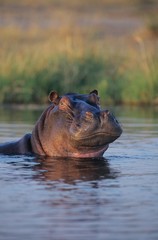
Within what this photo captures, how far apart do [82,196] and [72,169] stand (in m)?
1.47

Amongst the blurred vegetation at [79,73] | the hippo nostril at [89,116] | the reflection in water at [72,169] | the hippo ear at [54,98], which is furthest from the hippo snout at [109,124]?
the blurred vegetation at [79,73]

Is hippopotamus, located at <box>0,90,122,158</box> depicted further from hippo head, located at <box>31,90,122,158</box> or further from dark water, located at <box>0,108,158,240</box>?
dark water, located at <box>0,108,158,240</box>

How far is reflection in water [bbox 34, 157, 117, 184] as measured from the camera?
7918 millimetres

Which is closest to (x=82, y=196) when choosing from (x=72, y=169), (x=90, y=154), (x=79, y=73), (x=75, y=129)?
(x=72, y=169)

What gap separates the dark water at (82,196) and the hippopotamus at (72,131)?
15 centimetres

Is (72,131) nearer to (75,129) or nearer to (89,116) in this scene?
Result: (75,129)

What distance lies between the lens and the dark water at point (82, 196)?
225 inches

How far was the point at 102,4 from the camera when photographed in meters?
40.4

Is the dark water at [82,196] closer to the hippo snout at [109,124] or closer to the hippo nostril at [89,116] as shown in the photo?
the hippo snout at [109,124]

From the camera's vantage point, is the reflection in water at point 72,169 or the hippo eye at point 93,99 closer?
the reflection in water at point 72,169

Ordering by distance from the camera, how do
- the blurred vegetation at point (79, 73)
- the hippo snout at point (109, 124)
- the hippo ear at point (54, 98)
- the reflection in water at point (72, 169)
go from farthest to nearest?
the blurred vegetation at point (79, 73)
the hippo ear at point (54, 98)
the hippo snout at point (109, 124)
the reflection in water at point (72, 169)

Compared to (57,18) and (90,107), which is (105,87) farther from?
(57,18)

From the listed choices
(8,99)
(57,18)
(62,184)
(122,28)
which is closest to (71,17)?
(57,18)

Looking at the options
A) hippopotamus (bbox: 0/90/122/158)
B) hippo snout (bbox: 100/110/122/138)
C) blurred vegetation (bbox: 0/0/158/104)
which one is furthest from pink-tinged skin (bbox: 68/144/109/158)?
blurred vegetation (bbox: 0/0/158/104)
